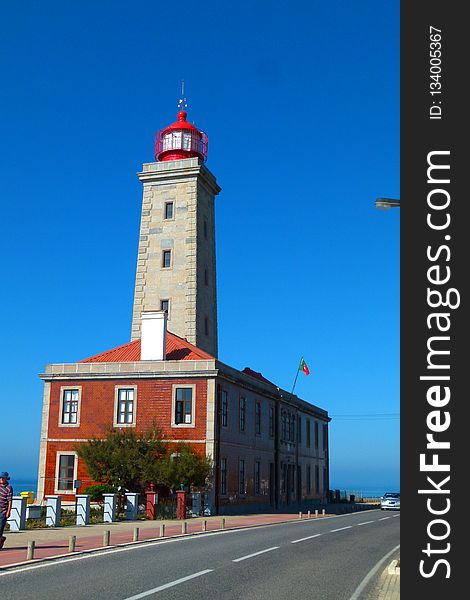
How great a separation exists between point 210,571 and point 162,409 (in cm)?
2460

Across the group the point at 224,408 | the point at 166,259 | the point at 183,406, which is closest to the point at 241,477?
the point at 224,408

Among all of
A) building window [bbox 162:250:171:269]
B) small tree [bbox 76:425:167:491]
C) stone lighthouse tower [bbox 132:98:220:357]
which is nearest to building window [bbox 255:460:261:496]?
stone lighthouse tower [bbox 132:98:220:357]

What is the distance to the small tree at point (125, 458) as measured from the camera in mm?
36969

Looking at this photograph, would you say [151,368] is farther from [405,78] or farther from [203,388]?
[405,78]

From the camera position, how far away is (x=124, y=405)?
40.7 metres

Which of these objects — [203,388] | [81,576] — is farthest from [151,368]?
[81,576]

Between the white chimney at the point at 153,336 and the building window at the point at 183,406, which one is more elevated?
the white chimney at the point at 153,336

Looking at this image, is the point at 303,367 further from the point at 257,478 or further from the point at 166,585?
the point at 166,585

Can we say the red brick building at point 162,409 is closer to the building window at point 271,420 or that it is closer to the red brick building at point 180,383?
the red brick building at point 180,383

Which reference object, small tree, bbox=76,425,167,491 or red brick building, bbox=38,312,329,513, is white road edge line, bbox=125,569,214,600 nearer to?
small tree, bbox=76,425,167,491

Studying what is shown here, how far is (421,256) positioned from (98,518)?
25103 millimetres

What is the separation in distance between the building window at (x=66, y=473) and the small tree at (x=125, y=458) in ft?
9.12

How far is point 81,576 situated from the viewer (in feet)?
47.4

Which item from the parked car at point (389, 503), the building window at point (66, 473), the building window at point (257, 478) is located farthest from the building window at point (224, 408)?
the parked car at point (389, 503)
